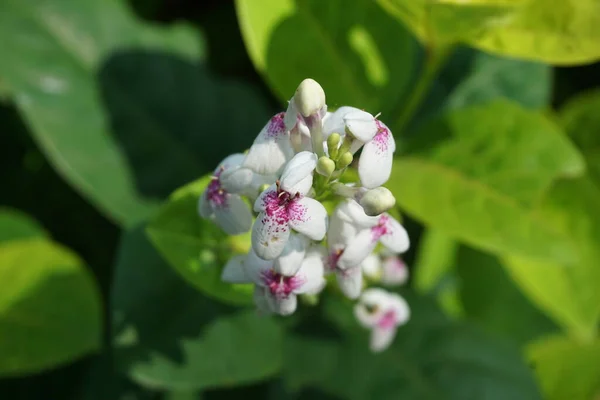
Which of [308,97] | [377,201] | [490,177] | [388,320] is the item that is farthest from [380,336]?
[308,97]

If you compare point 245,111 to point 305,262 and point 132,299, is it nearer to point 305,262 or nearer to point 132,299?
point 132,299

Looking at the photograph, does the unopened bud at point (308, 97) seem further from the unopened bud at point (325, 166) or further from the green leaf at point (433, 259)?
the green leaf at point (433, 259)

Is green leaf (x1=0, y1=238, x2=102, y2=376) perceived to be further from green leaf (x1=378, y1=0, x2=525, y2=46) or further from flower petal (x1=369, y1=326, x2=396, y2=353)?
green leaf (x1=378, y1=0, x2=525, y2=46)

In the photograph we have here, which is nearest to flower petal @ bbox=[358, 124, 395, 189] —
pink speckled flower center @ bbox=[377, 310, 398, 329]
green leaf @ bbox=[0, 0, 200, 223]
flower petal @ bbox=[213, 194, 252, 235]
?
flower petal @ bbox=[213, 194, 252, 235]

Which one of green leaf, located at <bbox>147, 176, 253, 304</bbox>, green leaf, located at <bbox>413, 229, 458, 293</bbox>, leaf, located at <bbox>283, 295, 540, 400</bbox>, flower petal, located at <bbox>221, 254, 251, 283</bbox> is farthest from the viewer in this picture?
green leaf, located at <bbox>413, 229, 458, 293</bbox>

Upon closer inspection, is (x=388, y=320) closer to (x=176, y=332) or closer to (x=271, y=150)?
(x=176, y=332)

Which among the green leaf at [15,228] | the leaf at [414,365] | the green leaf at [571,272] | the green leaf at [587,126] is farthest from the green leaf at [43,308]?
the green leaf at [587,126]
